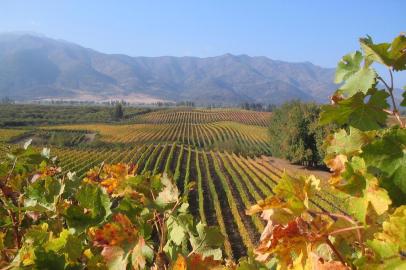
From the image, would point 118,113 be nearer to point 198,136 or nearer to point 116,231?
point 198,136

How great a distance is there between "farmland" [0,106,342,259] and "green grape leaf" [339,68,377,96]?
758 millimetres

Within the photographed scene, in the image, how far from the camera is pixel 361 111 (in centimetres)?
111

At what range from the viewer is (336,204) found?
21469 millimetres

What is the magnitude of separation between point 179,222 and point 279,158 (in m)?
44.0

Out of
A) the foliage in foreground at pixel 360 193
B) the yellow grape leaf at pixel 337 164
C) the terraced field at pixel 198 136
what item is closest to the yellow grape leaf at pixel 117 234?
the foliage in foreground at pixel 360 193

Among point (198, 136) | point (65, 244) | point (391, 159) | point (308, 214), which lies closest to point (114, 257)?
point (65, 244)

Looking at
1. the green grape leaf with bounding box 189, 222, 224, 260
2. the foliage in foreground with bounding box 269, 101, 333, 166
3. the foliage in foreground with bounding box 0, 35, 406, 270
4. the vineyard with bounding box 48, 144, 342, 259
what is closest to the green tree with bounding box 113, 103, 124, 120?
the vineyard with bounding box 48, 144, 342, 259

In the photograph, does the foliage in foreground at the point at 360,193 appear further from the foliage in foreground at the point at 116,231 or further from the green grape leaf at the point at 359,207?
the foliage in foreground at the point at 116,231

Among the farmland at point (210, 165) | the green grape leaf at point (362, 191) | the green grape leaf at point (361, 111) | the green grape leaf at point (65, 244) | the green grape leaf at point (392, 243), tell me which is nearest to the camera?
the green grape leaf at point (392, 243)

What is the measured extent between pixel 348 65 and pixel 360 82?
96 millimetres

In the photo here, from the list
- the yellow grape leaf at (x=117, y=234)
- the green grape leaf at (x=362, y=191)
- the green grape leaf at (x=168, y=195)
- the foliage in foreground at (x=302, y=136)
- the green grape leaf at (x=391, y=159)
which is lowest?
the foliage in foreground at (x=302, y=136)

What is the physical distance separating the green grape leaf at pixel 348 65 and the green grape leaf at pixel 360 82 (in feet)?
0.10

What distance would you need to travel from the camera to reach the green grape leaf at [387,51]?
0.99 m

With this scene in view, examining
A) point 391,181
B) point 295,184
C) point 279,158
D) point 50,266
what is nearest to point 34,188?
point 50,266
